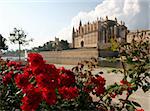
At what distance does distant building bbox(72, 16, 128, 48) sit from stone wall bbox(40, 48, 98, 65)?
2354cm

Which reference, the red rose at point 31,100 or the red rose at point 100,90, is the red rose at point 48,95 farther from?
the red rose at point 100,90

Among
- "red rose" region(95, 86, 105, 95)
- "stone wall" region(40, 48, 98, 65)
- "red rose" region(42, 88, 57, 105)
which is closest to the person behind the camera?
"red rose" region(42, 88, 57, 105)

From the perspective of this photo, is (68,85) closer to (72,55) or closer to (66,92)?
(66,92)

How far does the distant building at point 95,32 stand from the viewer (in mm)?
99375

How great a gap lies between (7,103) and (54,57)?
73.6 meters

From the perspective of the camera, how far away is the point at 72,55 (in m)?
66.5

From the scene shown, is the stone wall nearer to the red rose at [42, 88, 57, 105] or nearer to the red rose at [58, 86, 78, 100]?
the red rose at [58, 86, 78, 100]

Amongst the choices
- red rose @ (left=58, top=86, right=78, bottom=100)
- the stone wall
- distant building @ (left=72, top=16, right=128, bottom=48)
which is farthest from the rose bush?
distant building @ (left=72, top=16, right=128, bottom=48)

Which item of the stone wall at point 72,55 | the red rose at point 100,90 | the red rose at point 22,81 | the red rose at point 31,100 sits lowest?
the stone wall at point 72,55

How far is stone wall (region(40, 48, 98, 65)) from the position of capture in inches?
2329

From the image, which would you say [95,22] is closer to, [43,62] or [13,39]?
[13,39]

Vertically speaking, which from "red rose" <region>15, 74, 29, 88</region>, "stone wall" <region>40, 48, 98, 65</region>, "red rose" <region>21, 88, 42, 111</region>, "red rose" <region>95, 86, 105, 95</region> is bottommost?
"stone wall" <region>40, 48, 98, 65</region>

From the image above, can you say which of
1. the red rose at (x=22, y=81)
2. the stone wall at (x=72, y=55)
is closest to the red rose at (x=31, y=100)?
the red rose at (x=22, y=81)

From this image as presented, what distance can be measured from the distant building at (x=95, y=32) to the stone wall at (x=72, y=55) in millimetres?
23541
